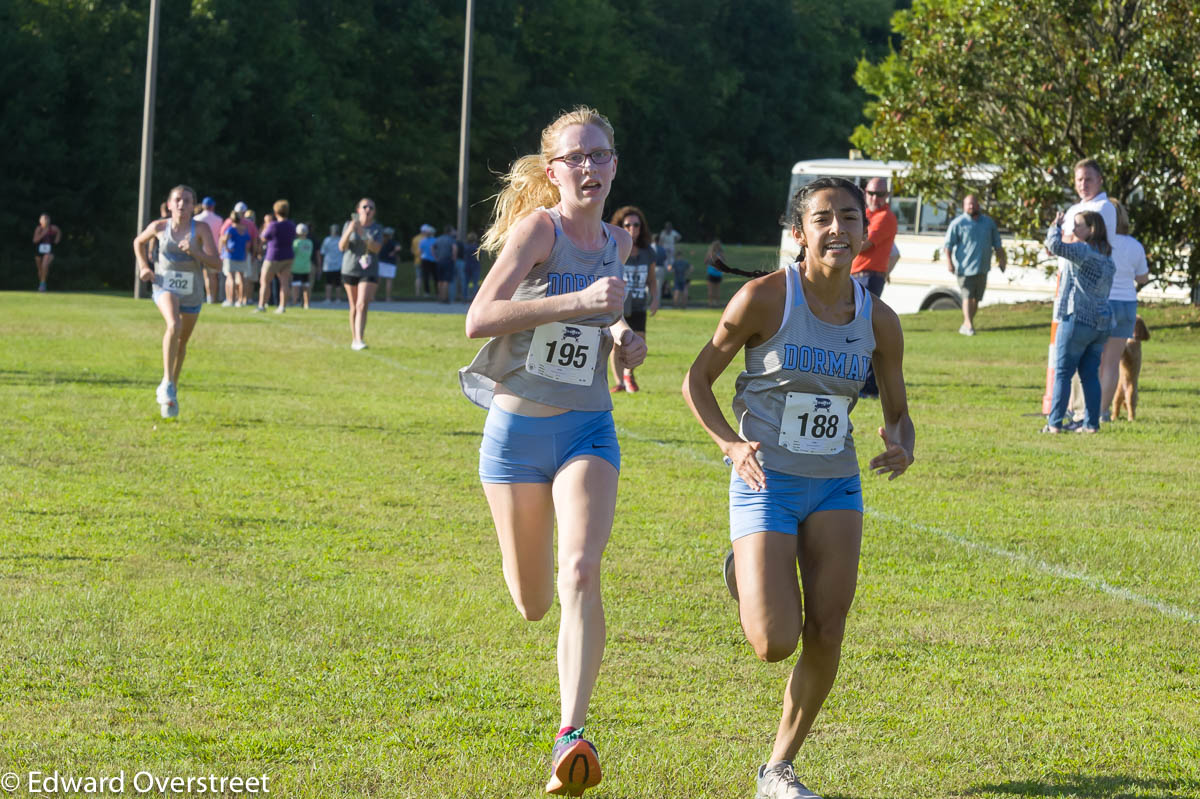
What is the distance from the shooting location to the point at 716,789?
15.6ft

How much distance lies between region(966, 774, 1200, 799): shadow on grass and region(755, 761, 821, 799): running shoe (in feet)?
1.88

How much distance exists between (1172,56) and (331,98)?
38.6 meters

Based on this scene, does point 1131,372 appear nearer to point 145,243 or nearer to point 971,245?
point 145,243

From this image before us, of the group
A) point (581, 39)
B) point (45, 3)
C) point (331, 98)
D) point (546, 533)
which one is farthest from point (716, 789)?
point (581, 39)

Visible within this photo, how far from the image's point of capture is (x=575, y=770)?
4465mm

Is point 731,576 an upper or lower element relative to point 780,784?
upper

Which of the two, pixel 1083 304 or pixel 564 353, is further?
pixel 1083 304

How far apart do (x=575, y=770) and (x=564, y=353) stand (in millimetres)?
1336

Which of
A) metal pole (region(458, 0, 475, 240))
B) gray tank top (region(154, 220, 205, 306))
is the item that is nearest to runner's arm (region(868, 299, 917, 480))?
gray tank top (region(154, 220, 205, 306))

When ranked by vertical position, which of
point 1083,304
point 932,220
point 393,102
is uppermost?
point 393,102

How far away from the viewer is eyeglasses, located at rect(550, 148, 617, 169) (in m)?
5.16

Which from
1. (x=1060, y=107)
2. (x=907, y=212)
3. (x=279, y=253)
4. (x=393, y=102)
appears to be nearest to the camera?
(x=1060, y=107)

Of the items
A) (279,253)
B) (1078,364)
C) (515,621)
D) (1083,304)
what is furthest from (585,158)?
(279,253)

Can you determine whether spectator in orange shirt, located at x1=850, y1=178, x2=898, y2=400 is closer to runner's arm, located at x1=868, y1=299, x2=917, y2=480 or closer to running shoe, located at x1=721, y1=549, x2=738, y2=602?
runner's arm, located at x1=868, y1=299, x2=917, y2=480
